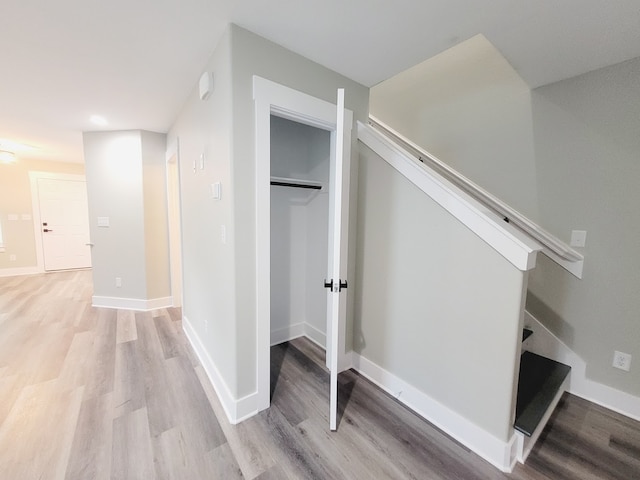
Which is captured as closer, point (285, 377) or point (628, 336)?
point (628, 336)

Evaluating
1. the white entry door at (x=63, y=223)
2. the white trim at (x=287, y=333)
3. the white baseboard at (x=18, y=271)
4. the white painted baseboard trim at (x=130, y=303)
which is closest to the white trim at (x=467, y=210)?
the white trim at (x=287, y=333)

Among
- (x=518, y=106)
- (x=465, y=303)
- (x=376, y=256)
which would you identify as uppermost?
(x=518, y=106)

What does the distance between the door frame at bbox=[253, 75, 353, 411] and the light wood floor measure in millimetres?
362

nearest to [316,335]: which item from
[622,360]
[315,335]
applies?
[315,335]

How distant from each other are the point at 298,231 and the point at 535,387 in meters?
2.25

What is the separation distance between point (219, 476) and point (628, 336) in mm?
2769

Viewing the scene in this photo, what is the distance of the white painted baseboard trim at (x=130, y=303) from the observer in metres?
3.60

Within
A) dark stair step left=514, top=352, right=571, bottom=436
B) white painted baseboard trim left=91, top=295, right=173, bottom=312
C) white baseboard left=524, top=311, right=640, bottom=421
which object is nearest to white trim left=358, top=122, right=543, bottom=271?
dark stair step left=514, top=352, right=571, bottom=436

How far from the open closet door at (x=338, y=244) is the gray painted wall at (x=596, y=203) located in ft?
5.24

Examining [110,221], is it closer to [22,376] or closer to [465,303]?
[22,376]

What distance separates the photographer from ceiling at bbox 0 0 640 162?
52.6 inches

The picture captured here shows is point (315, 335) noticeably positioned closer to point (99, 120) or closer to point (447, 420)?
point (447, 420)

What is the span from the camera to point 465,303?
1521 millimetres

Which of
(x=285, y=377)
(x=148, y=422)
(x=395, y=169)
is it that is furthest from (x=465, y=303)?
(x=148, y=422)
